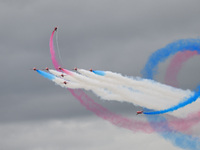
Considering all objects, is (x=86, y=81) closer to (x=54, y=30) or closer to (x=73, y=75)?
(x=73, y=75)

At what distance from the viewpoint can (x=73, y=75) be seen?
141 metres

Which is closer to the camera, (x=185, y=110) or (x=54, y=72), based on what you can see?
(x=185, y=110)

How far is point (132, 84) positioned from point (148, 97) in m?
3.88

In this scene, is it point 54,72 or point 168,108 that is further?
point 54,72

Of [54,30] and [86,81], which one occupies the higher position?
[54,30]

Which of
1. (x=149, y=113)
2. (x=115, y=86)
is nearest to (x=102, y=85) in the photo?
(x=115, y=86)

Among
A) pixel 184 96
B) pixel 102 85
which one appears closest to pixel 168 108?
pixel 184 96

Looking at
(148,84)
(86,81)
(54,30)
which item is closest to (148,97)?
(148,84)

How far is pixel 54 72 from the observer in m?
145

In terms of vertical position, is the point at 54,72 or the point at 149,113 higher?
the point at 54,72

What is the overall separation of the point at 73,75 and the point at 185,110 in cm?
2309

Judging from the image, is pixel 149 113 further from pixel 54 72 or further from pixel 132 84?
pixel 54 72

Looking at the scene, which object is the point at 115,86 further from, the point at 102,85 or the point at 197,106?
the point at 197,106

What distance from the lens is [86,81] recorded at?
457ft
